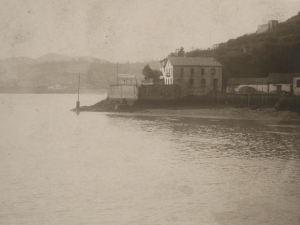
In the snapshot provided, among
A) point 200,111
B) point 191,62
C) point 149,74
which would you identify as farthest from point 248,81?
point 149,74

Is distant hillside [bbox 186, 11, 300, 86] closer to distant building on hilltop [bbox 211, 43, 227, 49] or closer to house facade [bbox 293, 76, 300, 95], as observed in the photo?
distant building on hilltop [bbox 211, 43, 227, 49]

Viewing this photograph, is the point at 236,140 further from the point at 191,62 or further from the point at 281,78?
the point at 191,62

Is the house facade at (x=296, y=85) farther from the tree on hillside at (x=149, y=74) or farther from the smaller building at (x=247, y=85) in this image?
the tree on hillside at (x=149, y=74)

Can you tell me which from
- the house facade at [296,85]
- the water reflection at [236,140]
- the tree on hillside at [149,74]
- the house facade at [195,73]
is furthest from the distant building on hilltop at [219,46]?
the water reflection at [236,140]

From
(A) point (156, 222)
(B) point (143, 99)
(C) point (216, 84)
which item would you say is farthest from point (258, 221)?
(C) point (216, 84)

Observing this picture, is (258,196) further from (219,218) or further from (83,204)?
(83,204)

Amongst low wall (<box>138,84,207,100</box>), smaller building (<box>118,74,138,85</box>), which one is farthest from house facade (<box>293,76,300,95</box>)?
smaller building (<box>118,74,138,85</box>)
